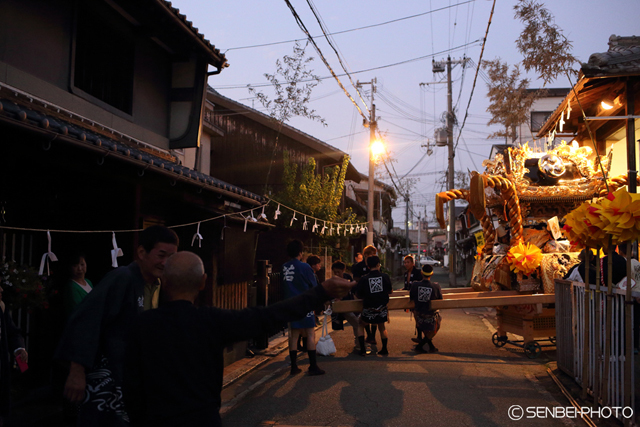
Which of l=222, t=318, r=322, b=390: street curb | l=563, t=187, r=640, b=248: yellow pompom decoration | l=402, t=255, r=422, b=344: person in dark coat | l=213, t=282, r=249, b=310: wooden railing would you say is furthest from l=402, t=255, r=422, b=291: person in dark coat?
l=563, t=187, r=640, b=248: yellow pompom decoration

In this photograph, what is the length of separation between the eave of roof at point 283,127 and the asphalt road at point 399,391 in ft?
44.6

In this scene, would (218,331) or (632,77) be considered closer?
(218,331)

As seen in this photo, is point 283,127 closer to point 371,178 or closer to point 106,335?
point 371,178

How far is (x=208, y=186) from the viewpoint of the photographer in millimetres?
7172

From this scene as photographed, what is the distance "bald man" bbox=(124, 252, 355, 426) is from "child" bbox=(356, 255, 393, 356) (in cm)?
635

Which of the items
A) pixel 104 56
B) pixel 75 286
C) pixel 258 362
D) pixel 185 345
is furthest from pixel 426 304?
pixel 104 56

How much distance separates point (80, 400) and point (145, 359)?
3.26ft

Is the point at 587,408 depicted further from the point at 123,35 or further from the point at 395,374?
the point at 123,35

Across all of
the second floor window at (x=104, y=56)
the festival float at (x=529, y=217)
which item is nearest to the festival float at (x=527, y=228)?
the festival float at (x=529, y=217)

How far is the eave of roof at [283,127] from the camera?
20.5m

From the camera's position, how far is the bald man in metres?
2.38

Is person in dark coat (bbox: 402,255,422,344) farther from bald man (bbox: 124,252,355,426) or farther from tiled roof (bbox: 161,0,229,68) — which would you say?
bald man (bbox: 124,252,355,426)

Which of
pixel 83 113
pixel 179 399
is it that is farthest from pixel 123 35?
pixel 179 399

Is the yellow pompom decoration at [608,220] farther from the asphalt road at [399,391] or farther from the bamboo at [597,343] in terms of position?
the asphalt road at [399,391]
